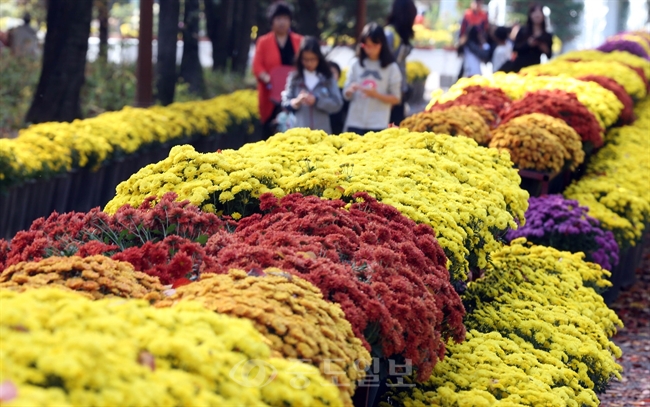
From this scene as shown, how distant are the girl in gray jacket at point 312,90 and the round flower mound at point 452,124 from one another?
5.36ft

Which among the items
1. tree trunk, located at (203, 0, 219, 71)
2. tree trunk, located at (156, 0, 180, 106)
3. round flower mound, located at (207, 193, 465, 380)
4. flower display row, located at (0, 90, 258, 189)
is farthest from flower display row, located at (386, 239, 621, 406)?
tree trunk, located at (203, 0, 219, 71)

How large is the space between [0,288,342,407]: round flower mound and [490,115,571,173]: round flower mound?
19.8 ft

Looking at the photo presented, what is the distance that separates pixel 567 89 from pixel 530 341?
6111 millimetres

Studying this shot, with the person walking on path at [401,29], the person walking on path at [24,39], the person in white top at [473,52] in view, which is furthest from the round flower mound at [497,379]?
the person walking on path at [24,39]

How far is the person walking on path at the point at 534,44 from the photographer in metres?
15.6

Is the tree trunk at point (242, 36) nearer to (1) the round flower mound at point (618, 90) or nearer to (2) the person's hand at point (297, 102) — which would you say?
(1) the round flower mound at point (618, 90)

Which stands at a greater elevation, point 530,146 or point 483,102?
point 483,102

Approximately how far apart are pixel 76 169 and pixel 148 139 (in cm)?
174

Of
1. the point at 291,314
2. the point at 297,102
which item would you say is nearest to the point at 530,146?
the point at 297,102

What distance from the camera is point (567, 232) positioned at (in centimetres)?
878

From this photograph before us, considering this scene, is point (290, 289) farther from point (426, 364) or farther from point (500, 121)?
point (500, 121)

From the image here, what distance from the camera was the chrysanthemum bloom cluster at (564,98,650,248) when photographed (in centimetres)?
962

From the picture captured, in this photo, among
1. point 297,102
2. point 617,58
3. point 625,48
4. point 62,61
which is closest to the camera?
point 297,102

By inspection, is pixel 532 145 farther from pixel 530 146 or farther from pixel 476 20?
pixel 476 20
